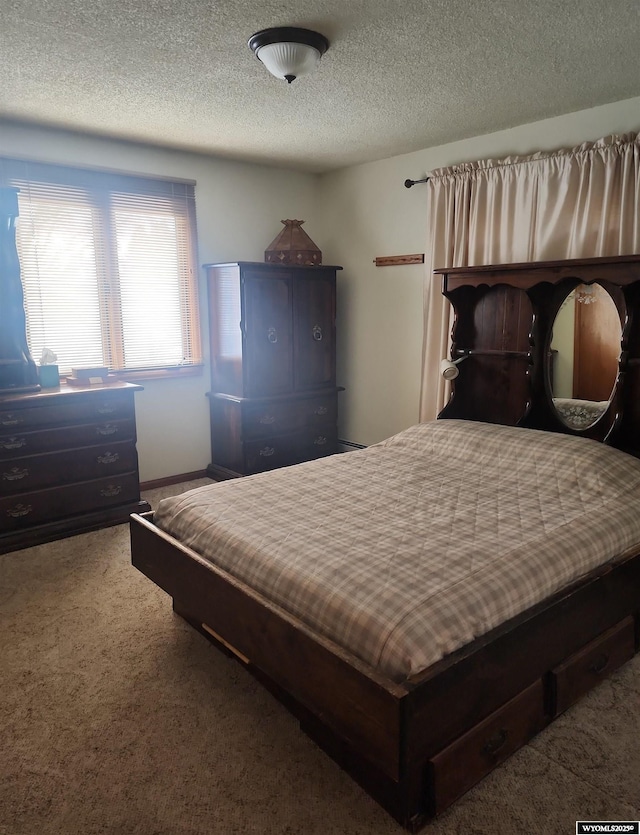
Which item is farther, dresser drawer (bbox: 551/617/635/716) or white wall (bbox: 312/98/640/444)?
white wall (bbox: 312/98/640/444)

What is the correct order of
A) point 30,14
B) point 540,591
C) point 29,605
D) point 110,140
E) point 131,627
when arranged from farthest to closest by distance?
point 110,140 < point 29,605 < point 131,627 < point 30,14 < point 540,591

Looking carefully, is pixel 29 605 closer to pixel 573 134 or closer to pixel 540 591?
pixel 540 591

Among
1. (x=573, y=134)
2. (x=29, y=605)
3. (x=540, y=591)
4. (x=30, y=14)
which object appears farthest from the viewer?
(x=573, y=134)

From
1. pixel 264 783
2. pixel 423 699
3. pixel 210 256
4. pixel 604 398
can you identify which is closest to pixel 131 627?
pixel 264 783

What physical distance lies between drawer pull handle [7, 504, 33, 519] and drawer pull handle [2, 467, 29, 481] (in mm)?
159

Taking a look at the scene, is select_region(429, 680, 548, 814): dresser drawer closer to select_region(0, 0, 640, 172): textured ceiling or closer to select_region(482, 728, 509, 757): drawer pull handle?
select_region(482, 728, 509, 757): drawer pull handle

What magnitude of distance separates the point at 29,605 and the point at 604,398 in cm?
300

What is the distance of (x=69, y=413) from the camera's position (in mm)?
3377

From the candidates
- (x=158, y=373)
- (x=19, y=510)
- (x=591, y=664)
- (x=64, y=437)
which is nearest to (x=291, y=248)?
Result: (x=158, y=373)

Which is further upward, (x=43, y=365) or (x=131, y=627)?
(x=43, y=365)

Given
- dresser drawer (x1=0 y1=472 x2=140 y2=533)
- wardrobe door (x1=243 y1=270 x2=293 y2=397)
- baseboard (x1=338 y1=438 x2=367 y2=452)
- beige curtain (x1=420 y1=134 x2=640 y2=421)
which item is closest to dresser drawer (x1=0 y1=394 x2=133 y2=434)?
dresser drawer (x1=0 y1=472 x2=140 y2=533)

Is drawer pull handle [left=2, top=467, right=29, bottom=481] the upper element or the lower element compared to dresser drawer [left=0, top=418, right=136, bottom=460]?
lower

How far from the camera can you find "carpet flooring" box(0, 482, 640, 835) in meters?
1.55

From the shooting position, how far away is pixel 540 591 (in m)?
1.79
